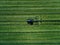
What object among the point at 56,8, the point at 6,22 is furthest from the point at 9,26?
the point at 56,8

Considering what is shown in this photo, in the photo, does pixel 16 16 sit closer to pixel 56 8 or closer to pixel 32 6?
pixel 32 6

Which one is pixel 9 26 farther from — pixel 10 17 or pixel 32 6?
pixel 32 6

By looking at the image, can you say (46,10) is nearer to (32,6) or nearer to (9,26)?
(32,6)

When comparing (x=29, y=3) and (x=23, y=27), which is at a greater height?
(x=29, y=3)

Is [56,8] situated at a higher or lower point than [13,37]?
higher

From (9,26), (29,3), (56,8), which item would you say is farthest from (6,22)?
(56,8)
